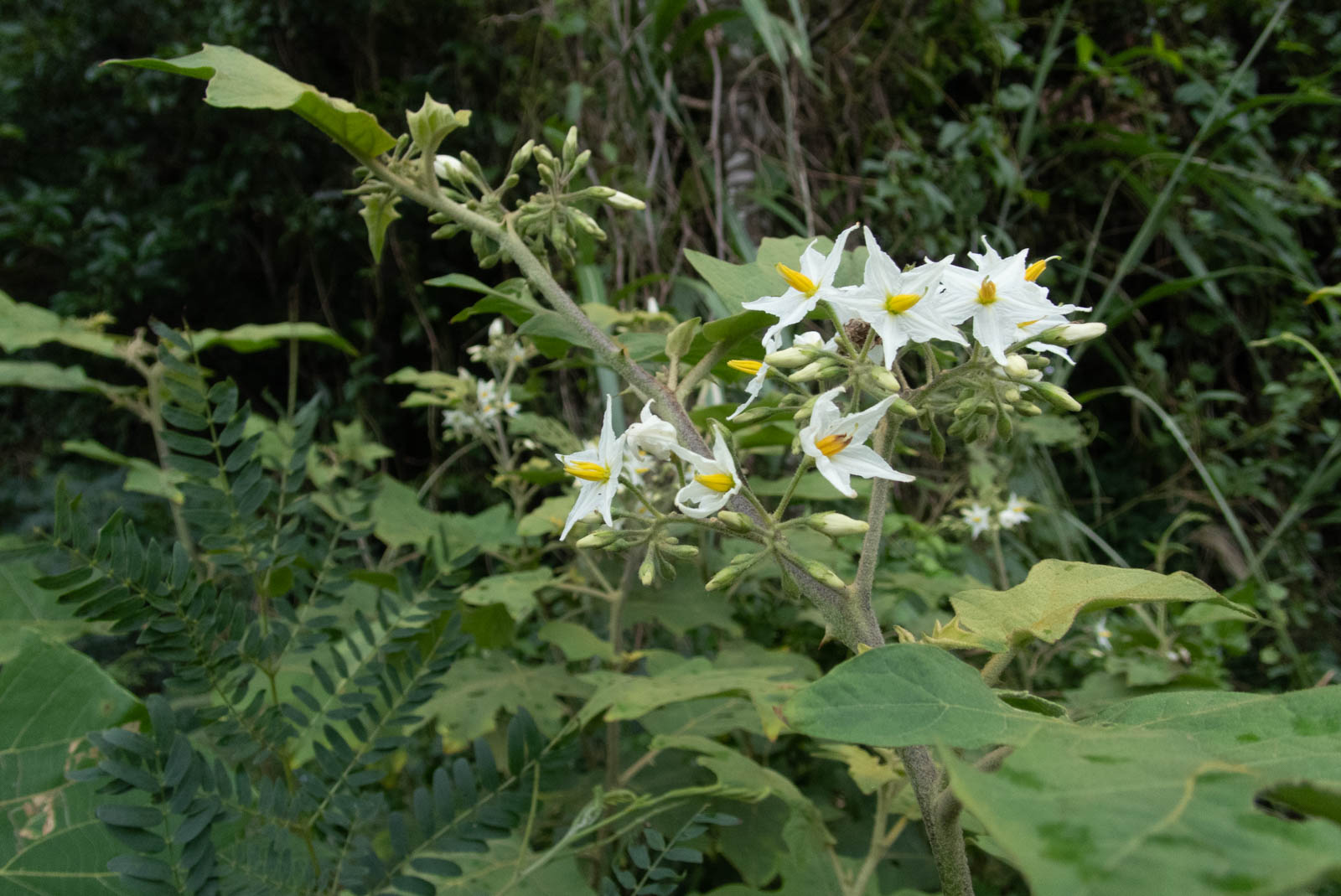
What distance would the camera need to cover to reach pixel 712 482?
52cm

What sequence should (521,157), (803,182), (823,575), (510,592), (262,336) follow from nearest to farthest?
1. (823,575)
2. (521,157)
3. (510,592)
4. (262,336)
5. (803,182)

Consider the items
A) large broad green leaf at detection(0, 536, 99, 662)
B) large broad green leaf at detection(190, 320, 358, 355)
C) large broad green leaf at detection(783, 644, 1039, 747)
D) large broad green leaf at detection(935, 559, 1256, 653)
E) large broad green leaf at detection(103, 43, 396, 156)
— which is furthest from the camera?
large broad green leaf at detection(190, 320, 358, 355)

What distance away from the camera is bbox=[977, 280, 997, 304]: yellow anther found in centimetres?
53

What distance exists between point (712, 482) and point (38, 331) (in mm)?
1523

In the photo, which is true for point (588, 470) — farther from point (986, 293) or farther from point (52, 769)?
point (52, 769)

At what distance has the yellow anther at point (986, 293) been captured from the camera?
0.53 m

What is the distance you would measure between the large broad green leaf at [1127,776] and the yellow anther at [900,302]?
0.24m

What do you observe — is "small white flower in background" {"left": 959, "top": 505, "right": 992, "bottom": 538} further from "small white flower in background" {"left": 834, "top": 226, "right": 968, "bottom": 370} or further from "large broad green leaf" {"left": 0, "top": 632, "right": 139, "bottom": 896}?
"large broad green leaf" {"left": 0, "top": 632, "right": 139, "bottom": 896}

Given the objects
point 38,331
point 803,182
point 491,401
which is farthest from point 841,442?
point 803,182

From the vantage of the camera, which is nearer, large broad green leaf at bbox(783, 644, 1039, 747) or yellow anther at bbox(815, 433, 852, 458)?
large broad green leaf at bbox(783, 644, 1039, 747)

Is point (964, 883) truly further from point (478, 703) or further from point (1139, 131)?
point (1139, 131)

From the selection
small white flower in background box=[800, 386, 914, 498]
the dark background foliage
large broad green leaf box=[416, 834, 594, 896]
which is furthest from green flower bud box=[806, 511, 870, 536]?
the dark background foliage

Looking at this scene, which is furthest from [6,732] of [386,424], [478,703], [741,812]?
[386,424]

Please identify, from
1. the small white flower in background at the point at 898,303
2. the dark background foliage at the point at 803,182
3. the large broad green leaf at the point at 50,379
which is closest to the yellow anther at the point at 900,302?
the small white flower in background at the point at 898,303
